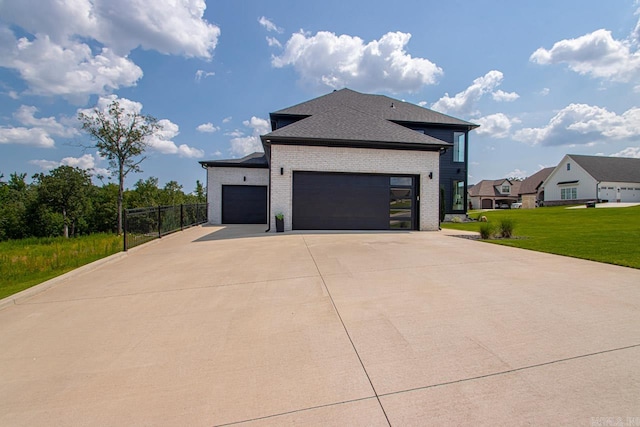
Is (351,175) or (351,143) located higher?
(351,143)

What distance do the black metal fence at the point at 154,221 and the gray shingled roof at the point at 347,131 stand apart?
5.18m

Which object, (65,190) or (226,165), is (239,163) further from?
(65,190)

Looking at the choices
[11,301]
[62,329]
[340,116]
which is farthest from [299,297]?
[340,116]

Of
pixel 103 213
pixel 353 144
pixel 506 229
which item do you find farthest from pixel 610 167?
pixel 103 213

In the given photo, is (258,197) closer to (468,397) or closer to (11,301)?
(11,301)

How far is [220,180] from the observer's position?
17375 mm

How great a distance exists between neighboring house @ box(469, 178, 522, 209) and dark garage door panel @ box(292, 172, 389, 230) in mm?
45652

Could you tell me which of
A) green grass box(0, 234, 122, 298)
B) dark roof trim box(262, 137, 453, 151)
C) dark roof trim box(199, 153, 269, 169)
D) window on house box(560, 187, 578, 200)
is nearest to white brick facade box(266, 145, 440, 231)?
dark roof trim box(262, 137, 453, 151)

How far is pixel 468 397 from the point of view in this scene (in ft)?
6.72

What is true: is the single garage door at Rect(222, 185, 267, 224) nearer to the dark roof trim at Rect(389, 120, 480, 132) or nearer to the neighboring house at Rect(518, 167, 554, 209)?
the dark roof trim at Rect(389, 120, 480, 132)

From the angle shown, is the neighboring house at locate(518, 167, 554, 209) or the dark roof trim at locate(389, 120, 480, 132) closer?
the dark roof trim at locate(389, 120, 480, 132)

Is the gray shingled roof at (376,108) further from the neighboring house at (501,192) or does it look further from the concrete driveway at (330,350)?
the neighboring house at (501,192)

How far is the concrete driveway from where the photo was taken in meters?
1.98

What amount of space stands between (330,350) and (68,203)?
3275 centimetres
